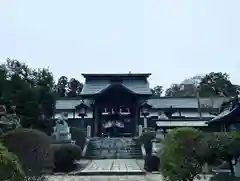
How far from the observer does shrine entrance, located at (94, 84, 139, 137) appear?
157ft

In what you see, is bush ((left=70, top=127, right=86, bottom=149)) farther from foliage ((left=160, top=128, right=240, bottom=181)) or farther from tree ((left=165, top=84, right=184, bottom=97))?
tree ((left=165, top=84, right=184, bottom=97))

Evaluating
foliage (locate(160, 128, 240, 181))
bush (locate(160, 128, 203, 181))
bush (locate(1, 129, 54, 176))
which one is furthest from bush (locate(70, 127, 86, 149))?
bush (locate(1, 129, 54, 176))

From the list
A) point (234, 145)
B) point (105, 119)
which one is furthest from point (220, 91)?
point (234, 145)

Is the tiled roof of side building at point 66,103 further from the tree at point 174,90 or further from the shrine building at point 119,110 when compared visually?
the tree at point 174,90

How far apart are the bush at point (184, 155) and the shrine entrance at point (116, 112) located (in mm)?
34194

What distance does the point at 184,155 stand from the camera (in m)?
13.0

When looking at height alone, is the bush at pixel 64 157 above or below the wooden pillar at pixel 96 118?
below

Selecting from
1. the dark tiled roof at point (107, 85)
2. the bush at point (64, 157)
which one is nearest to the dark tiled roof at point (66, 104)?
the dark tiled roof at point (107, 85)

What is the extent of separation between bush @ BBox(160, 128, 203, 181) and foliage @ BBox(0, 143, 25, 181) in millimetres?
7210

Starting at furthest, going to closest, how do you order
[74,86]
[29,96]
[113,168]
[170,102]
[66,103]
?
[74,86] → [66,103] → [170,102] → [29,96] → [113,168]

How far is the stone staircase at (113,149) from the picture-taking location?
33188 millimetres

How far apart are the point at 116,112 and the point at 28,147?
37.2 metres

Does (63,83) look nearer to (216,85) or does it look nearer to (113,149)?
(216,85)

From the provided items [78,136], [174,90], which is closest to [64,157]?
[78,136]
